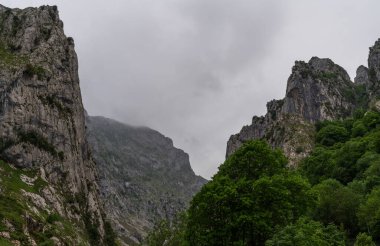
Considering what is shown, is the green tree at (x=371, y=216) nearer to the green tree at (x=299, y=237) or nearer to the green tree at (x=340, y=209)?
the green tree at (x=340, y=209)

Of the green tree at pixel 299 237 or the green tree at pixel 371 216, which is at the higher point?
the green tree at pixel 371 216

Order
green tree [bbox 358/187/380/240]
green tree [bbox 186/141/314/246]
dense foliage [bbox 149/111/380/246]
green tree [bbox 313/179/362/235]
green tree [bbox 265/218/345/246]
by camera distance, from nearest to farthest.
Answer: green tree [bbox 265/218/345/246] < dense foliage [bbox 149/111/380/246] < green tree [bbox 186/141/314/246] < green tree [bbox 358/187/380/240] < green tree [bbox 313/179/362/235]

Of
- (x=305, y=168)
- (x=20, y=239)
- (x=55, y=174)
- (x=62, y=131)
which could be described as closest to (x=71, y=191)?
(x=55, y=174)

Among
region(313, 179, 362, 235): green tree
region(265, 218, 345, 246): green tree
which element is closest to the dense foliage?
region(265, 218, 345, 246): green tree

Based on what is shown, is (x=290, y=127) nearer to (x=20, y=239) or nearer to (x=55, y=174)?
(x=55, y=174)

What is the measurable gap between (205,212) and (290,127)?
145 meters

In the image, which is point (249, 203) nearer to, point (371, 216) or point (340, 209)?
point (371, 216)

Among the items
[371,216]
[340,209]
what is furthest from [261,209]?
[340,209]

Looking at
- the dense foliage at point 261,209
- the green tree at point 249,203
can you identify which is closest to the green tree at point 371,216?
the dense foliage at point 261,209

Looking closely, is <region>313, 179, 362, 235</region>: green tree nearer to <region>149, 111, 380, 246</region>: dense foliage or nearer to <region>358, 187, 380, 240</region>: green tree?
<region>149, 111, 380, 246</region>: dense foliage

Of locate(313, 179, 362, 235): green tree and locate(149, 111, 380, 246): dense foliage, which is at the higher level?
locate(313, 179, 362, 235): green tree

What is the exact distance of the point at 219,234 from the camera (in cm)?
4359

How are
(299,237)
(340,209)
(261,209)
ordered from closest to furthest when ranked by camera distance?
(299,237), (261,209), (340,209)

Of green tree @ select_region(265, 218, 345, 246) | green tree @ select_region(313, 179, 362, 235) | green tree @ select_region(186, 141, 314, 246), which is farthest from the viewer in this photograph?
green tree @ select_region(313, 179, 362, 235)
